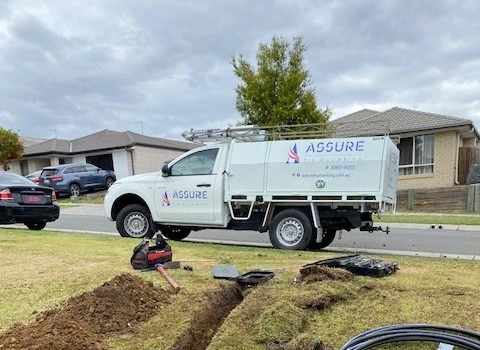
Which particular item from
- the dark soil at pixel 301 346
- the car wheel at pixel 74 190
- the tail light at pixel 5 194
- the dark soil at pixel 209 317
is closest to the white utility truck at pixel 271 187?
the tail light at pixel 5 194

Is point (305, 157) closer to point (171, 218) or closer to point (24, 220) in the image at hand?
point (171, 218)

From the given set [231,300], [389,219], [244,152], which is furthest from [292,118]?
[231,300]

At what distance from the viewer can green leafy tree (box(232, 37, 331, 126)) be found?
62.7ft

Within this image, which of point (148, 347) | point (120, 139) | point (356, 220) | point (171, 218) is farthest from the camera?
point (120, 139)

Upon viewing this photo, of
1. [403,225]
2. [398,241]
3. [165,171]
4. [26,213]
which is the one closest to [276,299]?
[165,171]

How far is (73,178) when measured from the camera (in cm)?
2594

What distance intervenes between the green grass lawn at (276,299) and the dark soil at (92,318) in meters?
0.16

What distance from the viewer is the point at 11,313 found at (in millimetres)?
3994

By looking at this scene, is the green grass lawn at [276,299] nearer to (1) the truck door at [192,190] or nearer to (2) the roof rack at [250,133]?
(1) the truck door at [192,190]

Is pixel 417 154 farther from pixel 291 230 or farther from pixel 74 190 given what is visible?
pixel 74 190

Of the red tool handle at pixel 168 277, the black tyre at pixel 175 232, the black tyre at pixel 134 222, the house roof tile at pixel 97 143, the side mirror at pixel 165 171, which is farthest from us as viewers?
the house roof tile at pixel 97 143

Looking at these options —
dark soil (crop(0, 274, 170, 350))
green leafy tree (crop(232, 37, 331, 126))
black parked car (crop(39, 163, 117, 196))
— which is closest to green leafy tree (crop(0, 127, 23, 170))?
black parked car (crop(39, 163, 117, 196))

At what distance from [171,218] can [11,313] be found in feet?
18.3

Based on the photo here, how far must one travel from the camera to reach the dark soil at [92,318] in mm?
3189
